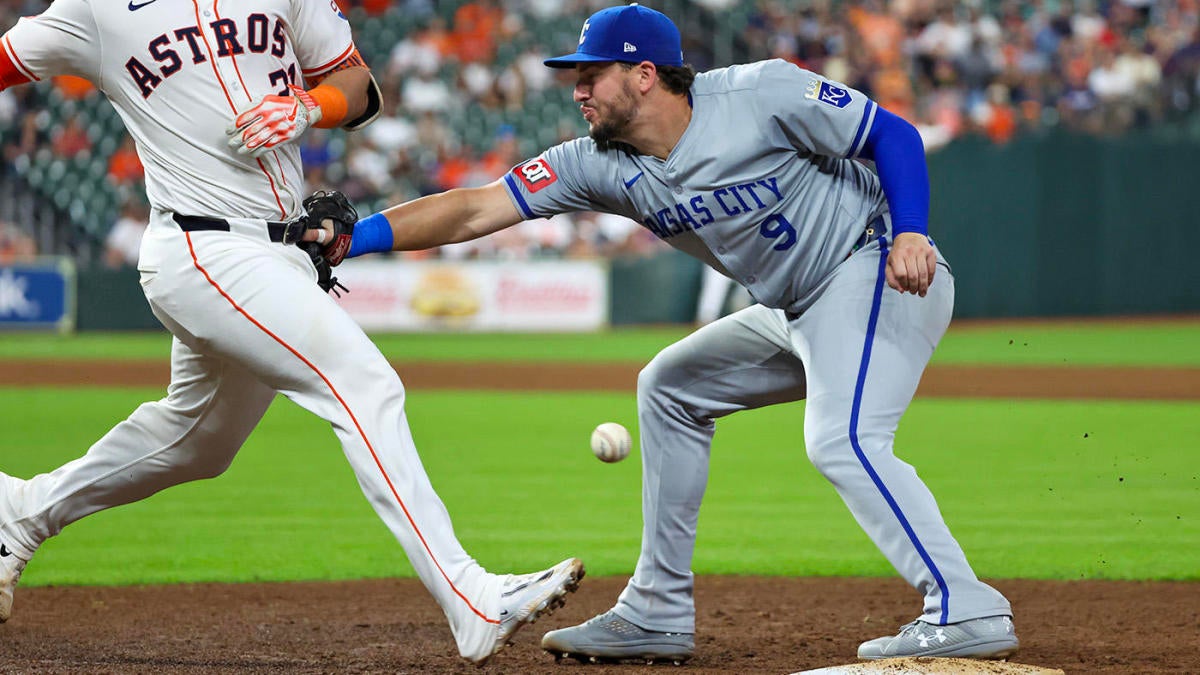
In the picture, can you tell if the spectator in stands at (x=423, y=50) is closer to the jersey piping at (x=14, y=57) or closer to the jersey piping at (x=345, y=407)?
the jersey piping at (x=14, y=57)

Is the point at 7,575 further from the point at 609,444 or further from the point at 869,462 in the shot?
the point at 869,462

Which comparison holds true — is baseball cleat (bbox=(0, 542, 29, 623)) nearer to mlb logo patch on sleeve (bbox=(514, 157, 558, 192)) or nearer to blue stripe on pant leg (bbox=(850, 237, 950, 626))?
mlb logo patch on sleeve (bbox=(514, 157, 558, 192))

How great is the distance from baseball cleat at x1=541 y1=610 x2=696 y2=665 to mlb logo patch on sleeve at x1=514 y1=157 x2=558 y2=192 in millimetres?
1349

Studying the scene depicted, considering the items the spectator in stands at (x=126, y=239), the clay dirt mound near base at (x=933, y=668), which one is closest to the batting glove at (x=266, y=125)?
the clay dirt mound near base at (x=933, y=668)

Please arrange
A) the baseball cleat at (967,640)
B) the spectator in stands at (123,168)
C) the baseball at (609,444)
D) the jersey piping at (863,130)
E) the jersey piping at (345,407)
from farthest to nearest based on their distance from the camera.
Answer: the spectator in stands at (123,168) → the baseball at (609,444) → the jersey piping at (863,130) → the baseball cleat at (967,640) → the jersey piping at (345,407)

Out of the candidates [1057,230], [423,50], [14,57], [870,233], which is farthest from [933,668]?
[423,50]

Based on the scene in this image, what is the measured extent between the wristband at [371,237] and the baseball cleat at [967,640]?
1.83 m

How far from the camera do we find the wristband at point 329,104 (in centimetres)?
416

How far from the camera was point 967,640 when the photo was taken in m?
3.95

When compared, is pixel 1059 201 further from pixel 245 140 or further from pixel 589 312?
pixel 245 140

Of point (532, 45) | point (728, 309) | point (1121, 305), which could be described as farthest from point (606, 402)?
point (532, 45)

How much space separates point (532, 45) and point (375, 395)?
19703mm

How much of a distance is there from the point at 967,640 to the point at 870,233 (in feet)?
3.88

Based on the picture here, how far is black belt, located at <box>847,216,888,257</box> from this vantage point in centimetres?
430
